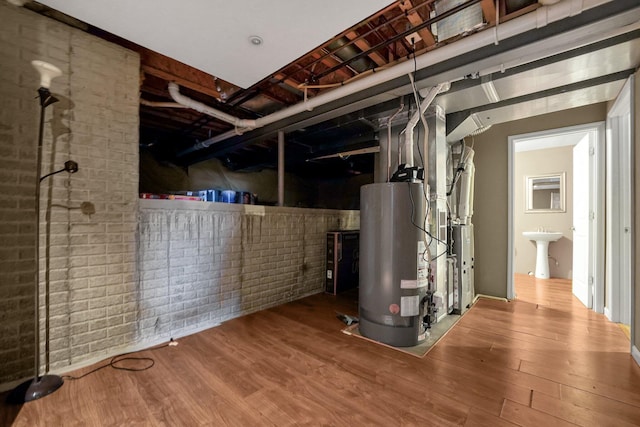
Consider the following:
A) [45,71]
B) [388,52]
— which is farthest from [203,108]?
[388,52]

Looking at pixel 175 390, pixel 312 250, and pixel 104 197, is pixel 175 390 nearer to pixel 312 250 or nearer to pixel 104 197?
pixel 104 197

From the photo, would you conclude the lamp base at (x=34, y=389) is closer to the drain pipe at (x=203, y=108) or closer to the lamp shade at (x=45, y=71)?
the lamp shade at (x=45, y=71)

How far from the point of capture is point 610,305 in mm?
2842

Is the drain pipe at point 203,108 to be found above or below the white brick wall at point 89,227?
above

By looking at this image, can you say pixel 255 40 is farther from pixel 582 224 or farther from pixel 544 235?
pixel 544 235

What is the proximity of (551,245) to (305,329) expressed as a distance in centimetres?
503

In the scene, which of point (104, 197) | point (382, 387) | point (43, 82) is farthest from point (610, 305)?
point (43, 82)

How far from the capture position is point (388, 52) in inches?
94.3

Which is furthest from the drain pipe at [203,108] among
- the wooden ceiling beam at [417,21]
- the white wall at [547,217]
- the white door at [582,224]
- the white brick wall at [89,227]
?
the white wall at [547,217]

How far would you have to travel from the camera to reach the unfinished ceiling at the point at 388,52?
5.31 ft

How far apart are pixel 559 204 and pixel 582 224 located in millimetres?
1648

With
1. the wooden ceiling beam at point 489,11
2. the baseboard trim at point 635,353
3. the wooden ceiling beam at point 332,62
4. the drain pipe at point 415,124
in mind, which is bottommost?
the baseboard trim at point 635,353

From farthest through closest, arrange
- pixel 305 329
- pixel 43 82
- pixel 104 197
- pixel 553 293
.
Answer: pixel 553 293
pixel 305 329
pixel 104 197
pixel 43 82

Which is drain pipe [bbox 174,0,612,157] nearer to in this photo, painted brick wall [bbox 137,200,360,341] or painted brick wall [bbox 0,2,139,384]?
painted brick wall [bbox 0,2,139,384]
